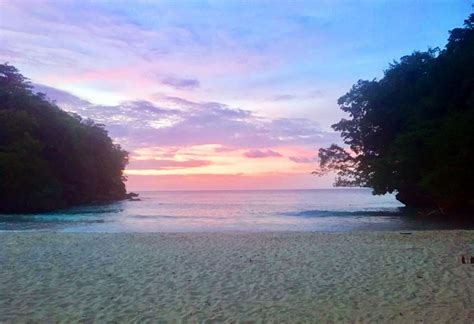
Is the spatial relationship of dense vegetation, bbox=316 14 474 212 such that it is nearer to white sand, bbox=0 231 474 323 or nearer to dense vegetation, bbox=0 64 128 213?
white sand, bbox=0 231 474 323

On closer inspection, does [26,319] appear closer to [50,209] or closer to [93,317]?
[93,317]

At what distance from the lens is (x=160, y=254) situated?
12164mm

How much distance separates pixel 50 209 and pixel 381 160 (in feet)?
113

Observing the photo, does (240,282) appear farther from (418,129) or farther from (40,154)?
(40,154)

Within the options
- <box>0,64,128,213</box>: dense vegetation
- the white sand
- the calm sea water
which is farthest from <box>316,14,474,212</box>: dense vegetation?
<box>0,64,128,213</box>: dense vegetation

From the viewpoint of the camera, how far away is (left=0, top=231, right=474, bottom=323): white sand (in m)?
6.28

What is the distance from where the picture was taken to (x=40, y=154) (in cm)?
4738

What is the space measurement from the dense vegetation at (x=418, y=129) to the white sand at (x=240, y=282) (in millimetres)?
12987

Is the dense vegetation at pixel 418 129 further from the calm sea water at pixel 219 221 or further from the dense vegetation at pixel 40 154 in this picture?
the dense vegetation at pixel 40 154

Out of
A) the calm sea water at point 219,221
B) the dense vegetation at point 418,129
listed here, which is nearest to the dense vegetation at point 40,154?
the calm sea water at point 219,221

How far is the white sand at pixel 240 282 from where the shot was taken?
6.28 meters

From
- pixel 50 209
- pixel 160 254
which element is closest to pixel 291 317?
pixel 160 254

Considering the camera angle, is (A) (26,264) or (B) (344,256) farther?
(B) (344,256)

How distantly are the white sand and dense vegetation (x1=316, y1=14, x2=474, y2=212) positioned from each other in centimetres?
1299
